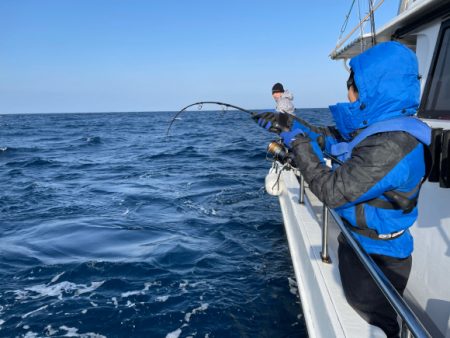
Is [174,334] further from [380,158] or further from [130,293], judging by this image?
[380,158]

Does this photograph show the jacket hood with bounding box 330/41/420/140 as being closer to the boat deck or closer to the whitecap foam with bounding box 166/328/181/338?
the boat deck

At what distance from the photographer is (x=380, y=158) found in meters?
1.72

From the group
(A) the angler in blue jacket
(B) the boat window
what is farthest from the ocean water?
(B) the boat window

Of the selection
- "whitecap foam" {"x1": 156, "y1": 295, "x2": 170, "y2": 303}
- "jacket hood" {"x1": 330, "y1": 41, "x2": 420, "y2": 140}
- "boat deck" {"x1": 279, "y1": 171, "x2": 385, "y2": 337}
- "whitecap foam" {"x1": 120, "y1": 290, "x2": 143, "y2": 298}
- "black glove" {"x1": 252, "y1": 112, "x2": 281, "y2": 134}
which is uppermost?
"jacket hood" {"x1": 330, "y1": 41, "x2": 420, "y2": 140}

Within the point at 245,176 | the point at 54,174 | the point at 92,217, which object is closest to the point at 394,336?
the point at 92,217

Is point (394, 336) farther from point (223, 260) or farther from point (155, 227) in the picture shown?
point (155, 227)

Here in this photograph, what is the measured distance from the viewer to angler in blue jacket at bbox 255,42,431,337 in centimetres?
175

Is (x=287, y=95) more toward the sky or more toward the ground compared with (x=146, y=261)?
more toward the sky

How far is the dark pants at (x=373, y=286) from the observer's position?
7.03ft

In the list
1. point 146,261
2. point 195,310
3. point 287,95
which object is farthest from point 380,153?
point 287,95

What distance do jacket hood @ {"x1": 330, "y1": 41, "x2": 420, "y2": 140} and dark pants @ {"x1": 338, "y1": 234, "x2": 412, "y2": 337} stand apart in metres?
0.85

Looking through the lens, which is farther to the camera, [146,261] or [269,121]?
[146,261]

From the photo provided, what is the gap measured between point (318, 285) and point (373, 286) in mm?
628

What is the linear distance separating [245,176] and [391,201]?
31.1 feet
